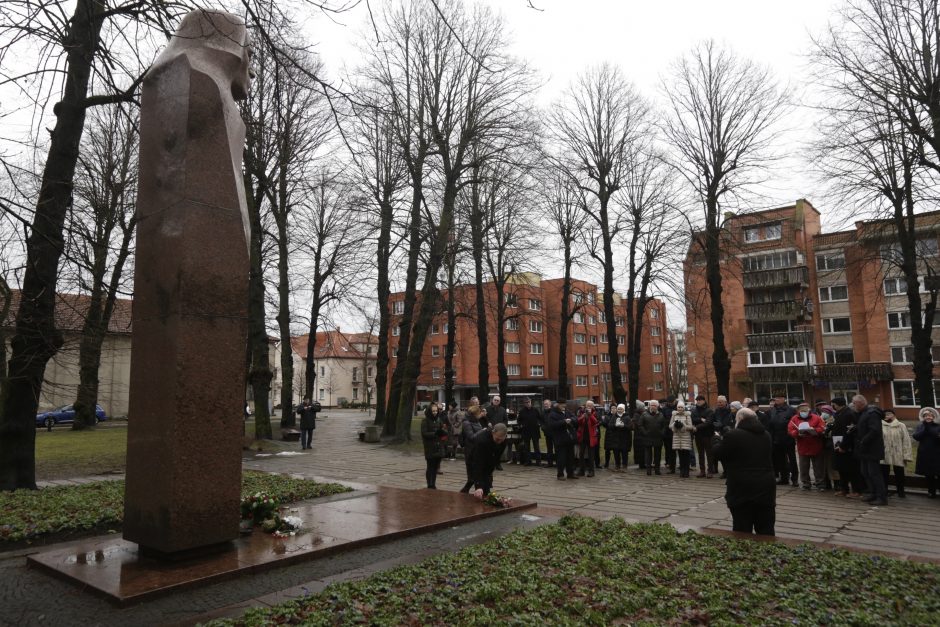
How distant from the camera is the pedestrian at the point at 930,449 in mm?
→ 10914

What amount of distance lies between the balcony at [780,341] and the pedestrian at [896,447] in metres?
39.5

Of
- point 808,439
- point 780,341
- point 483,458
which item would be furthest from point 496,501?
point 780,341

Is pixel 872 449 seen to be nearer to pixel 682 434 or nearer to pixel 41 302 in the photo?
pixel 682 434

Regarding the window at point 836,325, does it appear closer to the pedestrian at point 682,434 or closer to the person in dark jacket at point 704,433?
the person in dark jacket at point 704,433

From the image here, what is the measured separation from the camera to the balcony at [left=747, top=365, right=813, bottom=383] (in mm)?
46500

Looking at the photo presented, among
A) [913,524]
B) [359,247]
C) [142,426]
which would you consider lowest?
[913,524]

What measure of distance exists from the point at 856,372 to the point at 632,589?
47.9 m

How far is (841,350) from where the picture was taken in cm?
4684

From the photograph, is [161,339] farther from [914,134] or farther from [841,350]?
[841,350]

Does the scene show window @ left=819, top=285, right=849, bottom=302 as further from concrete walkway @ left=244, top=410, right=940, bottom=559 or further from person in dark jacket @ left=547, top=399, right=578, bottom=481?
person in dark jacket @ left=547, top=399, right=578, bottom=481

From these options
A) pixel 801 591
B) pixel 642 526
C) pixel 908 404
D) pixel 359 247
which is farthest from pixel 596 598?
pixel 908 404

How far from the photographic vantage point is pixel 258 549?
6285mm

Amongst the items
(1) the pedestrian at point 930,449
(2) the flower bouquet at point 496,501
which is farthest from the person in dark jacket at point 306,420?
(1) the pedestrian at point 930,449

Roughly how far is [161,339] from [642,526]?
6.04 metres
